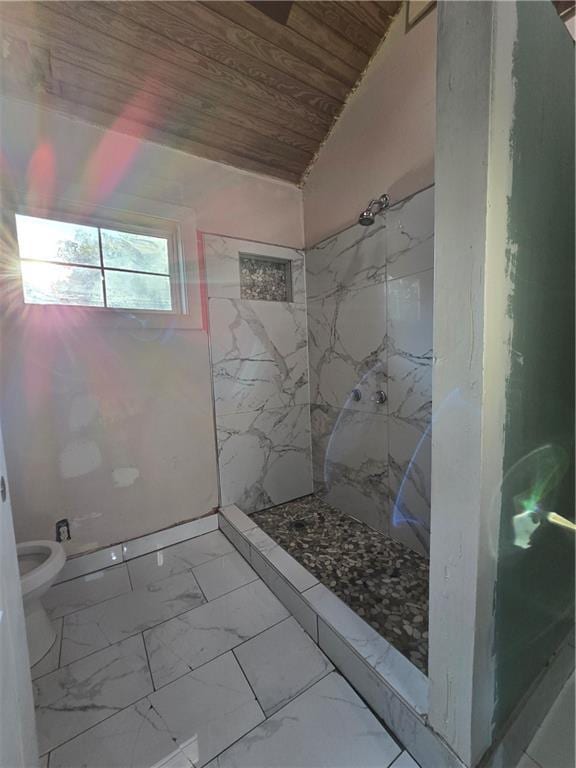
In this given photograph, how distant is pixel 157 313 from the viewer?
1985mm

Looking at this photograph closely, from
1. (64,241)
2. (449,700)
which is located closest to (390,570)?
(449,700)

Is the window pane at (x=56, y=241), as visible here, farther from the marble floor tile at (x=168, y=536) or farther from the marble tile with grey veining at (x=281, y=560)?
the marble tile with grey veining at (x=281, y=560)

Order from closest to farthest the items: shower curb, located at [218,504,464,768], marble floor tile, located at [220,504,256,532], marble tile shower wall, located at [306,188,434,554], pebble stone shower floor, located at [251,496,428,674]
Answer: shower curb, located at [218,504,464,768] → pebble stone shower floor, located at [251,496,428,674] → marble tile shower wall, located at [306,188,434,554] → marble floor tile, located at [220,504,256,532]

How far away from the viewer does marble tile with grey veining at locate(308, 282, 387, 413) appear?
6.56ft

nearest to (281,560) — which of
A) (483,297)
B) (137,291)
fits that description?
(483,297)

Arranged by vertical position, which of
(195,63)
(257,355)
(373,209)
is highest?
(195,63)

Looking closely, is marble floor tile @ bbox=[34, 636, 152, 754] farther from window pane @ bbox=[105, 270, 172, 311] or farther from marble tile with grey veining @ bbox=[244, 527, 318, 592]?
window pane @ bbox=[105, 270, 172, 311]

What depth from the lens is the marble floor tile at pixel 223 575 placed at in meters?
1.69

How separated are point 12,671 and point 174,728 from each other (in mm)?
711

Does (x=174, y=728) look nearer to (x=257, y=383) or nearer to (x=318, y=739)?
(x=318, y=739)

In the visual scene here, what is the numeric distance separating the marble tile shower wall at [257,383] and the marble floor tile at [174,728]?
1198mm

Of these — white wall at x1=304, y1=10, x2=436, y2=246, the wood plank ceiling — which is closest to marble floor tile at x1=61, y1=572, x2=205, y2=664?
white wall at x1=304, y1=10, x2=436, y2=246

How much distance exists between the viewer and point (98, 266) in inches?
73.7

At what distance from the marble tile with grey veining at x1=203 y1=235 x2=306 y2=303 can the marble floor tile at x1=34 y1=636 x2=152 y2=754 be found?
1990mm
